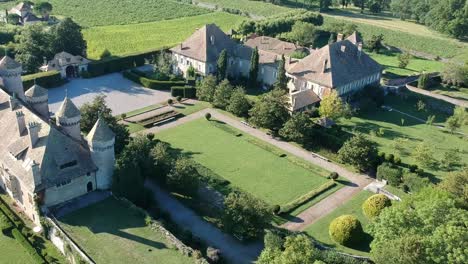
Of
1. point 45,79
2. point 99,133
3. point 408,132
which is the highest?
point 99,133

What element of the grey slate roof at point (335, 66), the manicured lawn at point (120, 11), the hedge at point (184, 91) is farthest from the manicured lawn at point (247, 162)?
the manicured lawn at point (120, 11)

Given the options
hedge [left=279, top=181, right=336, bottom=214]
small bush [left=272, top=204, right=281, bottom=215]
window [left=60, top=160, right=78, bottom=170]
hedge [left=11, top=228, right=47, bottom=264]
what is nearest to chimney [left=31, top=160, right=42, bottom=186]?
window [left=60, top=160, right=78, bottom=170]

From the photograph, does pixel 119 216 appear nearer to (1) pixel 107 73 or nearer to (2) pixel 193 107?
(2) pixel 193 107

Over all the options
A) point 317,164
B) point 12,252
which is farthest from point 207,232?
point 317,164

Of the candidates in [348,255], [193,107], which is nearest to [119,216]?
[348,255]

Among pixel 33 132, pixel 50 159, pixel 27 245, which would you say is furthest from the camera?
pixel 33 132

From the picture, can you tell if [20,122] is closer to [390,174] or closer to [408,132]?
[390,174]
